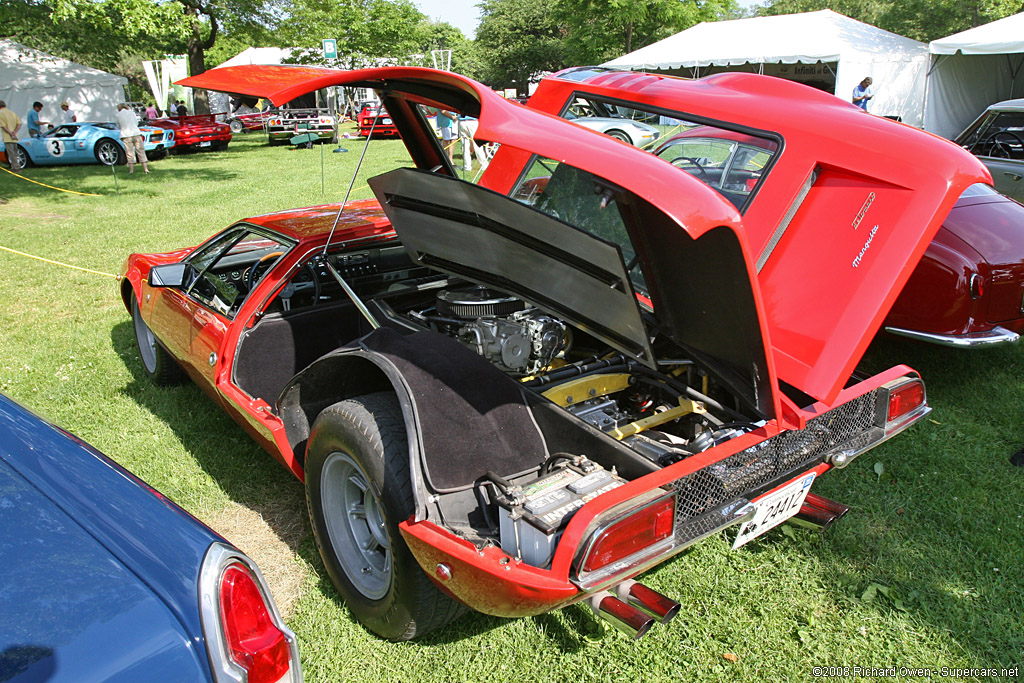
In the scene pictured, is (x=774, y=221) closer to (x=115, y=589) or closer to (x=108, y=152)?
(x=115, y=589)

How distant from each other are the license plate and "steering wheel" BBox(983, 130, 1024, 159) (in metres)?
7.09

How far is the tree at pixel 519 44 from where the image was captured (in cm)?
5778

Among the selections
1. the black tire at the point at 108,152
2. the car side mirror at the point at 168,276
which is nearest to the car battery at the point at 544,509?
the car side mirror at the point at 168,276

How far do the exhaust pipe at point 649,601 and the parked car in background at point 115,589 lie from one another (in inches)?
41.0

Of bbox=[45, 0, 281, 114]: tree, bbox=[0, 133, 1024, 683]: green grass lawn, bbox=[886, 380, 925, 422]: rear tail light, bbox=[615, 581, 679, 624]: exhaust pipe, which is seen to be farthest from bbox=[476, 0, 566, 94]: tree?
bbox=[615, 581, 679, 624]: exhaust pipe

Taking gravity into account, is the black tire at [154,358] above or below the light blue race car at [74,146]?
below

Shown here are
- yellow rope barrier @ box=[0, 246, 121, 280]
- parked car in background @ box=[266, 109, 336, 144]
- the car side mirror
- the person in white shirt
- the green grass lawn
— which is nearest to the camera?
the green grass lawn

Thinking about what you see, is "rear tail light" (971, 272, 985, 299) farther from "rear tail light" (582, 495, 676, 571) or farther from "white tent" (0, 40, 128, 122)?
"white tent" (0, 40, 128, 122)

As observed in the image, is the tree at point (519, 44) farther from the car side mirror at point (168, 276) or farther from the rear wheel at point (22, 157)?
the car side mirror at point (168, 276)

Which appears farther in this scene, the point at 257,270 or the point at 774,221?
the point at 257,270

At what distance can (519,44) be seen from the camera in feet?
193

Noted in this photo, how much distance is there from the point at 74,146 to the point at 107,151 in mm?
755

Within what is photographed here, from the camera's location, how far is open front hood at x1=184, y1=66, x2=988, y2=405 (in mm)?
2023

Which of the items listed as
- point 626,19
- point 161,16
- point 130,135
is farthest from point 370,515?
point 626,19
